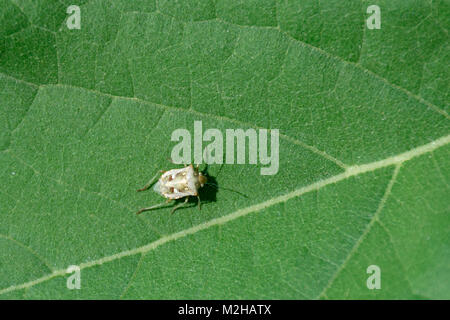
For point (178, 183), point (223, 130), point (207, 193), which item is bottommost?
point (207, 193)

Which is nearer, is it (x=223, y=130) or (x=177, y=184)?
(x=223, y=130)

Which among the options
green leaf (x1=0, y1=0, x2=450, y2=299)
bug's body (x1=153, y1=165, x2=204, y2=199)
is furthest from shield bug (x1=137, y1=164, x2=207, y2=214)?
A: green leaf (x1=0, y1=0, x2=450, y2=299)

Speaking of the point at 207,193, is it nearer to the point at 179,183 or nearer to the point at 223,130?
the point at 179,183

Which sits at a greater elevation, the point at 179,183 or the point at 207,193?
the point at 179,183

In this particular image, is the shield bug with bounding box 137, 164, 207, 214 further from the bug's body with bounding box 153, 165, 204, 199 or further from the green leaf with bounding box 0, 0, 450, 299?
the green leaf with bounding box 0, 0, 450, 299

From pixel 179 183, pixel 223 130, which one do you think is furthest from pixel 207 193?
pixel 223 130

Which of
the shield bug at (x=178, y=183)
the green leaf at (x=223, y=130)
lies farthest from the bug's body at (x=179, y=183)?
the green leaf at (x=223, y=130)
